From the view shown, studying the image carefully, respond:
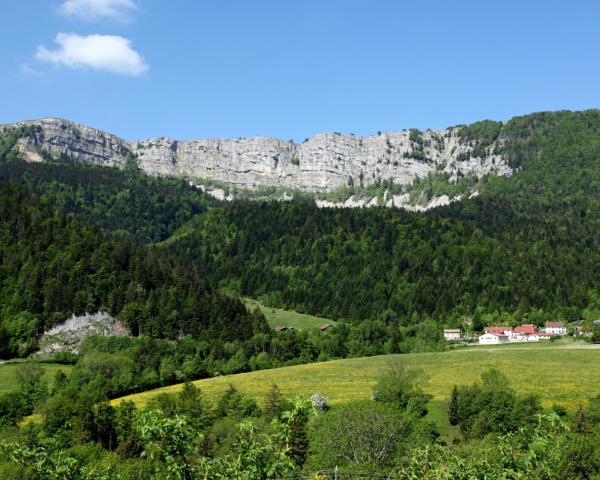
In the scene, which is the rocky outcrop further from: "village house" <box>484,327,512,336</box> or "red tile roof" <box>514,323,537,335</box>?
"red tile roof" <box>514,323,537,335</box>

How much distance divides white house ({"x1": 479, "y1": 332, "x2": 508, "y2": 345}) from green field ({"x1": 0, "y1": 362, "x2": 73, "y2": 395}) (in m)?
108

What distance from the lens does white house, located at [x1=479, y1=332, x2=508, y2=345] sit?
174875 millimetres

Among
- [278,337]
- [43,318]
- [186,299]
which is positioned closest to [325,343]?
[278,337]

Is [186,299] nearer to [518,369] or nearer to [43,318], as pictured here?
[43,318]

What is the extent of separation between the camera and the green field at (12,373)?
11303 cm

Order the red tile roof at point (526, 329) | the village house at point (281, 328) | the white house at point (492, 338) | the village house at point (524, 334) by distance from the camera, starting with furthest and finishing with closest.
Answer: the village house at point (281, 328) → the red tile roof at point (526, 329) → the village house at point (524, 334) → the white house at point (492, 338)

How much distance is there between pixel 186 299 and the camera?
586 ft

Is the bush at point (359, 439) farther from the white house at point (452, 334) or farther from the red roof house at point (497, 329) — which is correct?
the white house at point (452, 334)

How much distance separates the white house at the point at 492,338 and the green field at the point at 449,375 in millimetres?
29701

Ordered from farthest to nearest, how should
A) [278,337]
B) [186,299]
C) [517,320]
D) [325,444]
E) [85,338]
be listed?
[517,320] < [186,299] < [278,337] < [85,338] < [325,444]

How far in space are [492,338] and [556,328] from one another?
74.3ft

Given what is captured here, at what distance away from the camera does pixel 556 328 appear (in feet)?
607

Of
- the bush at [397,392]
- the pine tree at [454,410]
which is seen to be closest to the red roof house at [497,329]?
the bush at [397,392]

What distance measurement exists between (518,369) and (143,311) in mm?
93120
